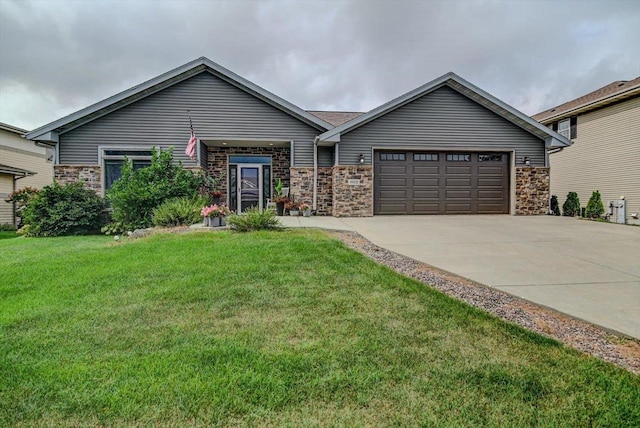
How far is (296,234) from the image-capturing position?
738cm

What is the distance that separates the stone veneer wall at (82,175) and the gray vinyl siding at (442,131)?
8.37 m

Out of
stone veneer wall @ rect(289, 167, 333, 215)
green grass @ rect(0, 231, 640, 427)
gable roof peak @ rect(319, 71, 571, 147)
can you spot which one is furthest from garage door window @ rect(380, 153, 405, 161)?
green grass @ rect(0, 231, 640, 427)

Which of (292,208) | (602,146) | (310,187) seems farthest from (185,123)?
(602,146)

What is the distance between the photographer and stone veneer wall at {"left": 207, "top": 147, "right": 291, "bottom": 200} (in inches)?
525

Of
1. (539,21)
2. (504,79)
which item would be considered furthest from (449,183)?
(504,79)

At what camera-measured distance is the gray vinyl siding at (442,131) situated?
40.1 ft

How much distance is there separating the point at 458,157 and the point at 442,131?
1.17 meters

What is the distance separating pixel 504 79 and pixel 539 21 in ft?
25.2

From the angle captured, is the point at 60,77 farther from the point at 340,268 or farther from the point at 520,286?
the point at 520,286

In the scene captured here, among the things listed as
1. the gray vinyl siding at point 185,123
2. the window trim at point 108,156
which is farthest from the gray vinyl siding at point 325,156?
the window trim at point 108,156

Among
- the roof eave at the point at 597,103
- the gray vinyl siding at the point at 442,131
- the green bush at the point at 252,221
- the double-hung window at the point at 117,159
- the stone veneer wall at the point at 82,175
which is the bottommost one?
the green bush at the point at 252,221

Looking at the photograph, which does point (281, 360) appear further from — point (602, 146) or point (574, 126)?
point (574, 126)

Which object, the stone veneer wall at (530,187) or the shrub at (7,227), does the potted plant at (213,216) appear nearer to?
the stone veneer wall at (530,187)

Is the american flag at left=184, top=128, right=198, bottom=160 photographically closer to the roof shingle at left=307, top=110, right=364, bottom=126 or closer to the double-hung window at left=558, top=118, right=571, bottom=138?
the roof shingle at left=307, top=110, right=364, bottom=126
